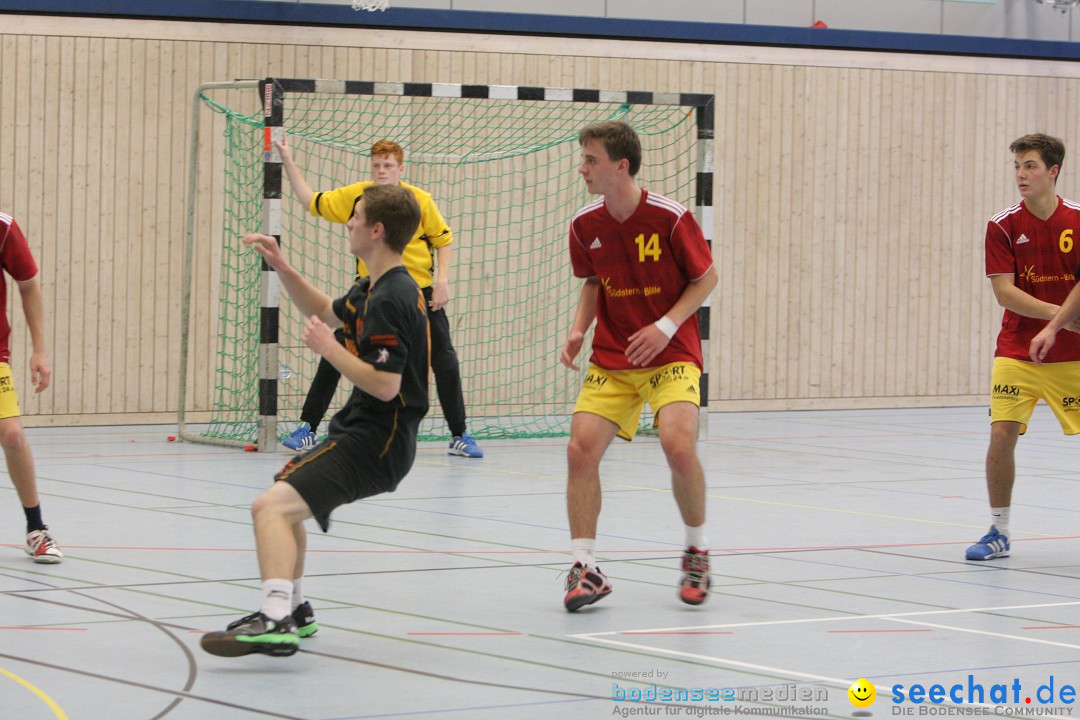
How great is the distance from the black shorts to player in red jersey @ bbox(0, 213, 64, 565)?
2.08m

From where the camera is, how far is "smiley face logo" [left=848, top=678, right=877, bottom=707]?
4242 mm

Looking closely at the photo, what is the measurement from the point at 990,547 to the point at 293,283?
378cm

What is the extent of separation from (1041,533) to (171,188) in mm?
8492

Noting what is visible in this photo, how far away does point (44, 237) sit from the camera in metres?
13.1

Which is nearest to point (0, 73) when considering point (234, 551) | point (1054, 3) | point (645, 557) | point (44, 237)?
point (44, 237)

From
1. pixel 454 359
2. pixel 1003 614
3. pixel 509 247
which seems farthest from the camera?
pixel 509 247

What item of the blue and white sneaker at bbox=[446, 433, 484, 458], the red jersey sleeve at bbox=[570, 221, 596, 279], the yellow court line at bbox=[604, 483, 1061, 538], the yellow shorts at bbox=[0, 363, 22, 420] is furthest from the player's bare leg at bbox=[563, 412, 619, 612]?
the blue and white sneaker at bbox=[446, 433, 484, 458]

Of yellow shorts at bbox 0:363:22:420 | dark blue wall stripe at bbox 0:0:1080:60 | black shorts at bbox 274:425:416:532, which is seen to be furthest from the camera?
dark blue wall stripe at bbox 0:0:1080:60

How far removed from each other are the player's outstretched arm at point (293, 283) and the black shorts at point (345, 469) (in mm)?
445

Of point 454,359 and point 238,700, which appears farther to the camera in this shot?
point 454,359

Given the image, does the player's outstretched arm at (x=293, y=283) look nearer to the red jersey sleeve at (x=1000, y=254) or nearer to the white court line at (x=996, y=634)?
the white court line at (x=996, y=634)

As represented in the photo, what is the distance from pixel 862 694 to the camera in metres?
4.30

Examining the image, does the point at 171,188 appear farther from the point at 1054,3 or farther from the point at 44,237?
the point at 1054,3

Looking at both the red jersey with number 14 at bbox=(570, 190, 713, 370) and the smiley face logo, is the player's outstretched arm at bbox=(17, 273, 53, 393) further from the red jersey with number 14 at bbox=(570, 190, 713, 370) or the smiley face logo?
the smiley face logo
